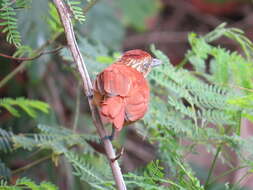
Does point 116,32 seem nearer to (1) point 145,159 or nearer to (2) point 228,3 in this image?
(1) point 145,159

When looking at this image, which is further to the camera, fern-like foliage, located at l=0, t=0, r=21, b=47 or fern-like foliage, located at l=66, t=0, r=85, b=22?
fern-like foliage, located at l=0, t=0, r=21, b=47

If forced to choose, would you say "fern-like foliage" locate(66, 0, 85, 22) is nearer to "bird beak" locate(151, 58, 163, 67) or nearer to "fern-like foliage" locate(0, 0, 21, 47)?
"fern-like foliage" locate(0, 0, 21, 47)

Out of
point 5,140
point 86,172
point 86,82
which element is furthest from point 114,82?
point 5,140

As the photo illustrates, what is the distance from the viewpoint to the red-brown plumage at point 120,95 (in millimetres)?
2109

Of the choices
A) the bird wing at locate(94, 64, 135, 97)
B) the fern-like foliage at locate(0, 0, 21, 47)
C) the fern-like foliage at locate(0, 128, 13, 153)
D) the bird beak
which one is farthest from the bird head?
the fern-like foliage at locate(0, 0, 21, 47)

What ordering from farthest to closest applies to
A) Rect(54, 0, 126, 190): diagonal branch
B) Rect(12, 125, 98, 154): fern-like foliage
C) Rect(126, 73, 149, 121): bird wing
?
1. Rect(12, 125, 98, 154): fern-like foliage
2. Rect(126, 73, 149, 121): bird wing
3. Rect(54, 0, 126, 190): diagonal branch

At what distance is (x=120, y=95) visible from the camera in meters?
2.27

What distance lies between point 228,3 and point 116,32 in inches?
115

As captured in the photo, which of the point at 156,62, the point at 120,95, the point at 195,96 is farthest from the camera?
the point at 156,62

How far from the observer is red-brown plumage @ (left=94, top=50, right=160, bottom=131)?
2.11 meters

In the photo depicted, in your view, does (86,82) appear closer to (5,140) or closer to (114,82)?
(114,82)

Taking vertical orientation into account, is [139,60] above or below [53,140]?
above

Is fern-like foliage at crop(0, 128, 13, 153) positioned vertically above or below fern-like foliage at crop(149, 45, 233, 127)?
below

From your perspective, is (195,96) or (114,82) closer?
→ (114,82)
